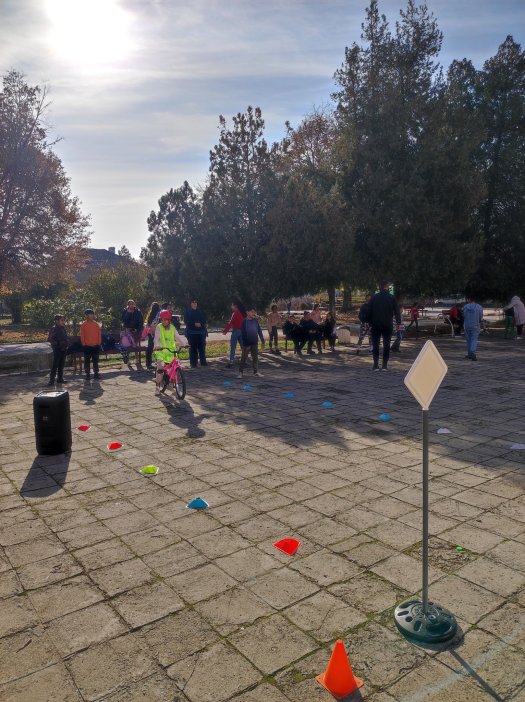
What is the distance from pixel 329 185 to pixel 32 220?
11.9 metres

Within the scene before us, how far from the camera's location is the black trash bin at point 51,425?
23.3ft

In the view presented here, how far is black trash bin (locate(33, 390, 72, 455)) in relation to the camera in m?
7.10

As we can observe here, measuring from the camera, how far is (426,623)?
3311 mm

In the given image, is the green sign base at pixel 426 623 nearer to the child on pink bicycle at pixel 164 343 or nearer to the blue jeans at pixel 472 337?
the child on pink bicycle at pixel 164 343

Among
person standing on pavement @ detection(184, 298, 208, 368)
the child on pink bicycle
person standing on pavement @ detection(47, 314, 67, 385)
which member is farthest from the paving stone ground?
person standing on pavement @ detection(184, 298, 208, 368)

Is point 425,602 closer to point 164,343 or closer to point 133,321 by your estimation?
point 164,343

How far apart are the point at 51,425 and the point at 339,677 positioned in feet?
17.6

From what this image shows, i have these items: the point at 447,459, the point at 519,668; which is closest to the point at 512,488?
the point at 447,459

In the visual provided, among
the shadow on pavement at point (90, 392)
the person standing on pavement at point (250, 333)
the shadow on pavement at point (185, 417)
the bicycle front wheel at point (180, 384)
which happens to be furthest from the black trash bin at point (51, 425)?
the person standing on pavement at point (250, 333)

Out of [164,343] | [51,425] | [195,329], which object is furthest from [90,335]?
[51,425]

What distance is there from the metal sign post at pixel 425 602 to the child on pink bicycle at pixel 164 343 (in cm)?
739

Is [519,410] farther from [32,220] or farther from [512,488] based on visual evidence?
[32,220]

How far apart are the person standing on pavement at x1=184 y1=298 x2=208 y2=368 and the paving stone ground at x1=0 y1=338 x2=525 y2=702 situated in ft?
19.4

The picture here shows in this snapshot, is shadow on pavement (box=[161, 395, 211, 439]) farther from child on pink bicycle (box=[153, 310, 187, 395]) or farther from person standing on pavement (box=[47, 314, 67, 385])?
person standing on pavement (box=[47, 314, 67, 385])
